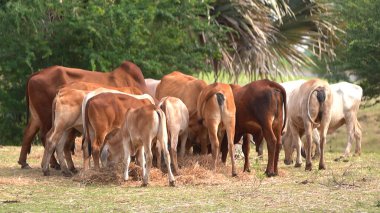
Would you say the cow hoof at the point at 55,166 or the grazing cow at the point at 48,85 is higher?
the grazing cow at the point at 48,85

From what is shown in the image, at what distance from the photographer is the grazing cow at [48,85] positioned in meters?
15.0

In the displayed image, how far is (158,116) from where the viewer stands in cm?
1234

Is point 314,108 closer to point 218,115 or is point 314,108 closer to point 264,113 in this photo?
point 264,113

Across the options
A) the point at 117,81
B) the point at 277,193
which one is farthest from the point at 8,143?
the point at 277,193

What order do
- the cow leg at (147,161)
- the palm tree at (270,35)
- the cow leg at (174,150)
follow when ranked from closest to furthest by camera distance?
the cow leg at (147,161), the cow leg at (174,150), the palm tree at (270,35)

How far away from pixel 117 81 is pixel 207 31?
29.1 feet

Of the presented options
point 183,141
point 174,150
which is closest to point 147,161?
point 174,150

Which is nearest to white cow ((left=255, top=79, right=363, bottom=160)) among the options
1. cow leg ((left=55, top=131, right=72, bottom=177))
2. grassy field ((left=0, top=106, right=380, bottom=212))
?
grassy field ((left=0, top=106, right=380, bottom=212))

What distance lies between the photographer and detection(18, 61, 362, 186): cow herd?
42.0ft

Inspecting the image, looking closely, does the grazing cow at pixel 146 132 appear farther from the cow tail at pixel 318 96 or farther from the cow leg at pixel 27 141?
the cow tail at pixel 318 96

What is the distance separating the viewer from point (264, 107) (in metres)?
13.9

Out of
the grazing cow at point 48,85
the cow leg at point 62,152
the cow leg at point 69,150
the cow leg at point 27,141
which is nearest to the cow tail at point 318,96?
the grazing cow at point 48,85

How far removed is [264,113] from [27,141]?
13.5ft

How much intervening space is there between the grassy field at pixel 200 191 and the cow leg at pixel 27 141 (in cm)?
22
